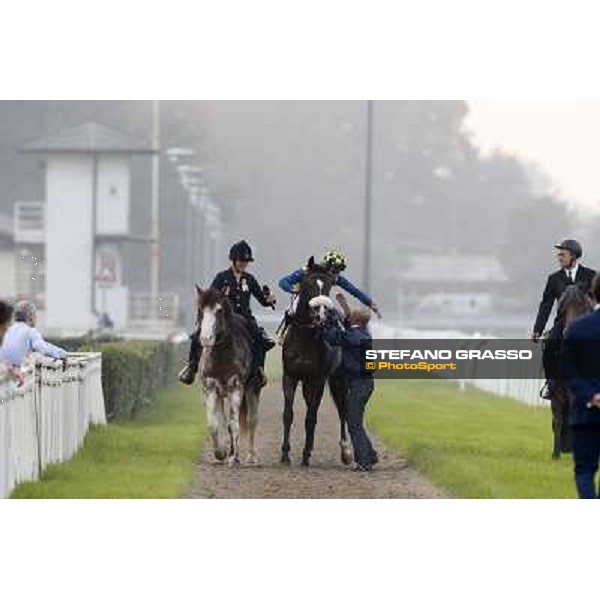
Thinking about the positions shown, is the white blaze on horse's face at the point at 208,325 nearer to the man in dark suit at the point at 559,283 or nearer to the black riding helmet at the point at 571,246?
the man in dark suit at the point at 559,283

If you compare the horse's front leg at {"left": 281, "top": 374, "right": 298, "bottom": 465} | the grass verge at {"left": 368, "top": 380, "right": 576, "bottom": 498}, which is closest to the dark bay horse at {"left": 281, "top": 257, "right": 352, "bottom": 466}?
the horse's front leg at {"left": 281, "top": 374, "right": 298, "bottom": 465}

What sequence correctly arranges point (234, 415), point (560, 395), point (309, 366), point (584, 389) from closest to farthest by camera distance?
point (584, 389), point (234, 415), point (309, 366), point (560, 395)

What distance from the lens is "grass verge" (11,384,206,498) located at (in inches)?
634

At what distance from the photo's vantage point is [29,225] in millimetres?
75375

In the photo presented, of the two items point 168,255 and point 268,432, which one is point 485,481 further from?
point 168,255

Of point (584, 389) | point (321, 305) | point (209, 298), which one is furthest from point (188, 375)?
point (584, 389)

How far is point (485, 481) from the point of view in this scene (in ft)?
56.0

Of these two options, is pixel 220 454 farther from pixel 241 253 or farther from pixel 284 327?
pixel 241 253

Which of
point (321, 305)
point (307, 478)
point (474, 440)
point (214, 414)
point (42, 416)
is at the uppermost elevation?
point (321, 305)

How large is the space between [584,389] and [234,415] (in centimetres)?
708

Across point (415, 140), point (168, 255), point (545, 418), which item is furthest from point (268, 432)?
point (415, 140)

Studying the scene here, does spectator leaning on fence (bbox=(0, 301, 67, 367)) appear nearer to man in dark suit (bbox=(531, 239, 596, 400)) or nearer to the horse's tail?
the horse's tail

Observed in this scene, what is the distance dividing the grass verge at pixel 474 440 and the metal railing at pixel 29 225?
37766 mm

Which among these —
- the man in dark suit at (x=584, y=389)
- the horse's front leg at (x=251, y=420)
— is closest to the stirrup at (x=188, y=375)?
the horse's front leg at (x=251, y=420)
